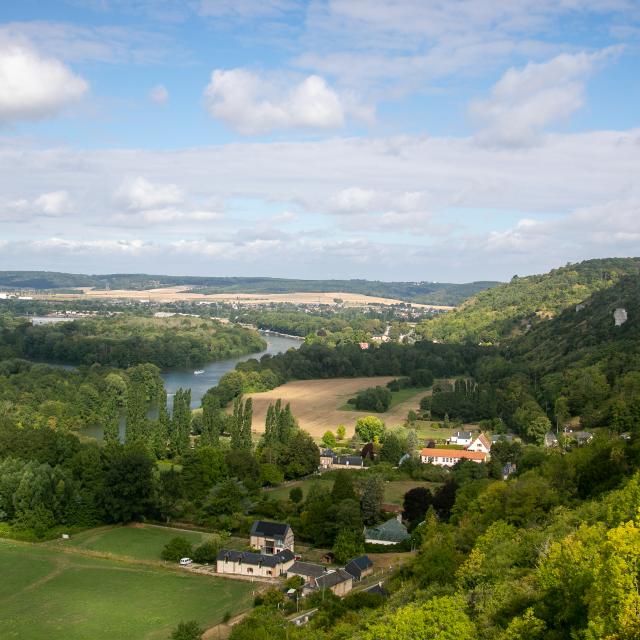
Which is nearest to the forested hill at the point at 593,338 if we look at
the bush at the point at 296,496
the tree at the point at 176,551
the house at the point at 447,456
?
the house at the point at 447,456

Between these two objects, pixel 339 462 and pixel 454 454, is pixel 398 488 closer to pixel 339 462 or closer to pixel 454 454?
pixel 339 462

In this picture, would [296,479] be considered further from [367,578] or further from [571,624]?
[571,624]

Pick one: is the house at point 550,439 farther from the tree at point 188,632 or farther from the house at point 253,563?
the tree at point 188,632

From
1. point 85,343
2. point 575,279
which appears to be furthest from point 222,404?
point 575,279

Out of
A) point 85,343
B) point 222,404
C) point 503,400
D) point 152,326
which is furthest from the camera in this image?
point 152,326

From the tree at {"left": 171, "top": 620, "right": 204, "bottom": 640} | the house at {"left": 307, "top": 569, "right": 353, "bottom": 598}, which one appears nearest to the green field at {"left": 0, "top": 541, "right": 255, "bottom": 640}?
the tree at {"left": 171, "top": 620, "right": 204, "bottom": 640}
